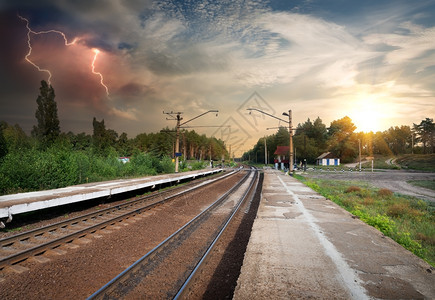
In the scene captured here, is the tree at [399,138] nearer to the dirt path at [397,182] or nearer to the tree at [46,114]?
the dirt path at [397,182]

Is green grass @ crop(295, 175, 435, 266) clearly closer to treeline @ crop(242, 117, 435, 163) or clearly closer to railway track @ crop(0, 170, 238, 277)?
railway track @ crop(0, 170, 238, 277)

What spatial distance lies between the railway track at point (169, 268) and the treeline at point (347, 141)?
72.5 m

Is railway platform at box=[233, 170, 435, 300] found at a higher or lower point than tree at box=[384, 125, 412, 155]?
lower

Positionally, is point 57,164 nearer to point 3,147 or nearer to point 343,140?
point 3,147

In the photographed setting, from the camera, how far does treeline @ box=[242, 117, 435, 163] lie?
8686 centimetres

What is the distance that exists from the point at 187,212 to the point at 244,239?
3.86 meters

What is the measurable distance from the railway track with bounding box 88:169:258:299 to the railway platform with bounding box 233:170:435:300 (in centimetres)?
107

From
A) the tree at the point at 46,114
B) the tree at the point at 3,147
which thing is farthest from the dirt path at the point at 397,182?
the tree at the point at 46,114

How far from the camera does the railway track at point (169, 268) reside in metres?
4.08

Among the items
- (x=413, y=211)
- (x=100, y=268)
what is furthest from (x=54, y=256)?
(x=413, y=211)

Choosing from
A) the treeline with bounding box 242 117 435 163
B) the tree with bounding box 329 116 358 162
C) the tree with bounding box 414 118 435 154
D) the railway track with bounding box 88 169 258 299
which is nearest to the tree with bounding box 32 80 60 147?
the railway track with bounding box 88 169 258 299

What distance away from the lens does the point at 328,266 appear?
4566 mm

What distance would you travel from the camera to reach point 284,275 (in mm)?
4227

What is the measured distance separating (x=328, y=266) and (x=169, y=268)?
2.97 metres
